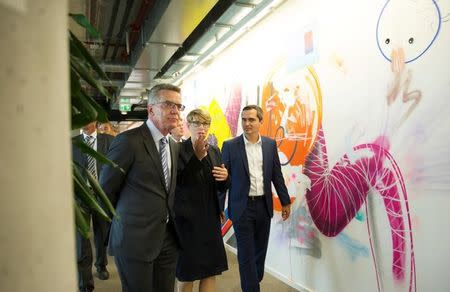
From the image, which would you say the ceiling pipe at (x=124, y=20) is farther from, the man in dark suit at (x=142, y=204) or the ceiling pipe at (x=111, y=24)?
the man in dark suit at (x=142, y=204)

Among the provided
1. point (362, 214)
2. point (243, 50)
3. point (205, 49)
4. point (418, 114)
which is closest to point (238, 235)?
point (362, 214)

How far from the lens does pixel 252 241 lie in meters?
3.01

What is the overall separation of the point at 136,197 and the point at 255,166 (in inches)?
57.4

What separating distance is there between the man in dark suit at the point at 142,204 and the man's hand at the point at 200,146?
0.38m

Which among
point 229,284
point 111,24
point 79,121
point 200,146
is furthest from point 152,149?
point 111,24

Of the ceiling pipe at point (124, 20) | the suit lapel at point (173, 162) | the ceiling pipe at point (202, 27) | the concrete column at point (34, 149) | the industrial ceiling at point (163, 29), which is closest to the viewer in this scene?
the concrete column at point (34, 149)

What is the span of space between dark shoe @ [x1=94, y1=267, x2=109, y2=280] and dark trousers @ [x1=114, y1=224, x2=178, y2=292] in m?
2.16

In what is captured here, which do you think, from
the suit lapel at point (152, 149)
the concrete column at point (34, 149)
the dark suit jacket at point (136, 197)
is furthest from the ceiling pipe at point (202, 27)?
the concrete column at point (34, 149)

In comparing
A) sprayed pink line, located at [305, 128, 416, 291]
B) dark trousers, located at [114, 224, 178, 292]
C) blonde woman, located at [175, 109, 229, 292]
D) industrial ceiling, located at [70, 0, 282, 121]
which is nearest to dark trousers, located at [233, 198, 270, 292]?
blonde woman, located at [175, 109, 229, 292]

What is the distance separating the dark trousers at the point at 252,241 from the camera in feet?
9.75

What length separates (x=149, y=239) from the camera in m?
1.89

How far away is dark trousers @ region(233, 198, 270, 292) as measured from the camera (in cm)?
297

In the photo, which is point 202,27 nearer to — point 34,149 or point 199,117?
point 199,117

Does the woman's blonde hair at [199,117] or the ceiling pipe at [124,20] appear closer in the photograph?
the woman's blonde hair at [199,117]
